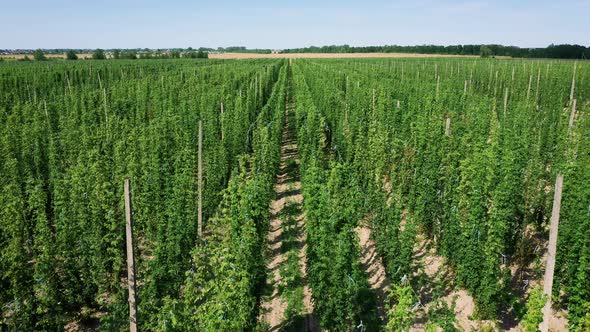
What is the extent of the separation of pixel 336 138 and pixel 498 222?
9833mm

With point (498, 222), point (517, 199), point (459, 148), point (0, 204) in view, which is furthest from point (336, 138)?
point (0, 204)

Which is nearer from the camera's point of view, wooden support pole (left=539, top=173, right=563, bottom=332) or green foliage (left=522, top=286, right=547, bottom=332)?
green foliage (left=522, top=286, right=547, bottom=332)

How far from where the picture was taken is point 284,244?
1094 cm

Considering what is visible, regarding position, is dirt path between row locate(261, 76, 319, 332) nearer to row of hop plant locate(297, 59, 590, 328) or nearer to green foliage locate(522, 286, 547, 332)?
row of hop plant locate(297, 59, 590, 328)

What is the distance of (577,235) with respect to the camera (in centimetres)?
743

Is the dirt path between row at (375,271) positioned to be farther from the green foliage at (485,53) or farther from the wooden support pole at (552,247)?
the green foliage at (485,53)

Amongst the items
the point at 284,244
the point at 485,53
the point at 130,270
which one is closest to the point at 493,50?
the point at 485,53

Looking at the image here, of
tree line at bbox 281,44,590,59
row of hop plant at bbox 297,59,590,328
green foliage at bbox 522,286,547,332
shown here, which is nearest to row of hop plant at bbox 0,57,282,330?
row of hop plant at bbox 297,59,590,328

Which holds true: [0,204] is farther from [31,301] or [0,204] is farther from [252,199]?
[252,199]

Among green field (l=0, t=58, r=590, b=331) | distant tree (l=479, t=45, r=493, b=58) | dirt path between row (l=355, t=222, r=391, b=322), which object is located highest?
distant tree (l=479, t=45, r=493, b=58)

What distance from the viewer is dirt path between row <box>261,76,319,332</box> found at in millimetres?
8133

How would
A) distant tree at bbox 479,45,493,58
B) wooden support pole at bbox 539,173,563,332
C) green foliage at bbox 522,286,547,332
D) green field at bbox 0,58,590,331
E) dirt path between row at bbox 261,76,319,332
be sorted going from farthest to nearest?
distant tree at bbox 479,45,493,58 → dirt path between row at bbox 261,76,319,332 → green field at bbox 0,58,590,331 → wooden support pole at bbox 539,173,563,332 → green foliage at bbox 522,286,547,332

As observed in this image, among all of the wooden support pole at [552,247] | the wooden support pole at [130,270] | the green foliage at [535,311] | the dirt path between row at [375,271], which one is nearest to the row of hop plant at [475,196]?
the dirt path between row at [375,271]

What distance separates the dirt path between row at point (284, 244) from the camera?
26.7ft
